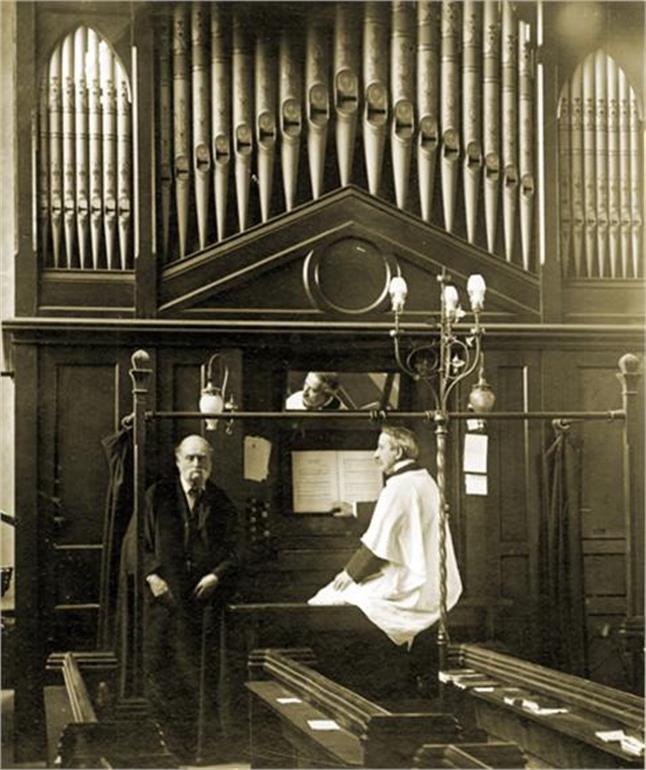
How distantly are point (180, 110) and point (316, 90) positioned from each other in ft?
2.82

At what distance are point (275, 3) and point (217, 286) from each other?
195cm

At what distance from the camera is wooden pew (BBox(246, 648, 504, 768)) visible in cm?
495

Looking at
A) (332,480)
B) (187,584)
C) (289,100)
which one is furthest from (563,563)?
(289,100)

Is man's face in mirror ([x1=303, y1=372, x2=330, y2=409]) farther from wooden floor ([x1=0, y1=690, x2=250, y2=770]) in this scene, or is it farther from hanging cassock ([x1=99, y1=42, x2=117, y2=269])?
wooden floor ([x1=0, y1=690, x2=250, y2=770])

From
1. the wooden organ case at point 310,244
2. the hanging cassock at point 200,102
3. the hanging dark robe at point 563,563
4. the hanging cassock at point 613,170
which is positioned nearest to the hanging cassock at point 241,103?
the wooden organ case at point 310,244

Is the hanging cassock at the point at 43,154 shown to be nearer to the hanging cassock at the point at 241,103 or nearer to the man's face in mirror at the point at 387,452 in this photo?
the hanging cassock at the point at 241,103

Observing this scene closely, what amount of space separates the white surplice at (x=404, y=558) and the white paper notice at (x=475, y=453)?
0.52 meters

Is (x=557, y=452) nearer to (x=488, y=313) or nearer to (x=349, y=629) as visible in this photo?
(x=488, y=313)

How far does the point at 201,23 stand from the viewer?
Result: 27.9 ft

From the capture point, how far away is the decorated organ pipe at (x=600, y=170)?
860 cm

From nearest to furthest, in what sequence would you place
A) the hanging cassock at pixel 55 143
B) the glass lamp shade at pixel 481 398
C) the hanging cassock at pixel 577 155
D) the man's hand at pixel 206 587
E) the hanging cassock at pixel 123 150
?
the glass lamp shade at pixel 481 398 < the man's hand at pixel 206 587 < the hanging cassock at pixel 55 143 < the hanging cassock at pixel 123 150 < the hanging cassock at pixel 577 155

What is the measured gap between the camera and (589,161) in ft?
28.5

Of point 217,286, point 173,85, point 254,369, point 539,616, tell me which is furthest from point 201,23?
point 539,616

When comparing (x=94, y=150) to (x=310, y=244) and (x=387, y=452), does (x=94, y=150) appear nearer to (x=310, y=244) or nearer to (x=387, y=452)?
(x=310, y=244)
